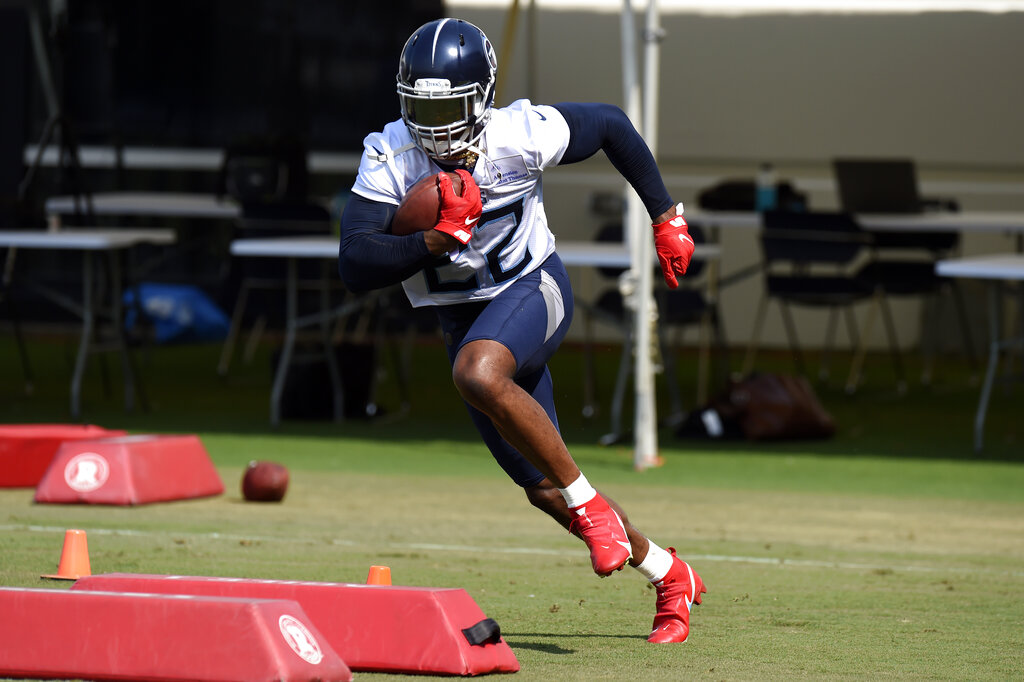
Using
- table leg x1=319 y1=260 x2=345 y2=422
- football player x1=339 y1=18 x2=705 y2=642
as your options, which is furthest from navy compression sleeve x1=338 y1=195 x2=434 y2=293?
table leg x1=319 y1=260 x2=345 y2=422

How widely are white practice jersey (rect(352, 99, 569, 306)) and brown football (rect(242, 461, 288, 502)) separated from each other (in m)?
2.88

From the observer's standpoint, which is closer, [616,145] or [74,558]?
[616,145]

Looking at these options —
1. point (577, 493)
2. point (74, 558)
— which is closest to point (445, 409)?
point (74, 558)

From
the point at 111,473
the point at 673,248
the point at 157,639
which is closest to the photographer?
the point at 157,639

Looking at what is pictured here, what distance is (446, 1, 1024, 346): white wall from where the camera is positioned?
48.9 ft

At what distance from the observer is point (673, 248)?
14.7ft

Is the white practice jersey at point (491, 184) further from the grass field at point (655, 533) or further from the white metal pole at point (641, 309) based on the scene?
the white metal pole at point (641, 309)

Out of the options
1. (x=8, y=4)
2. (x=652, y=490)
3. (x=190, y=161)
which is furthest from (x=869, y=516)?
(x=8, y=4)

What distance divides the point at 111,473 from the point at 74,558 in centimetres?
201

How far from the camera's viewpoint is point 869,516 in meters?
7.21

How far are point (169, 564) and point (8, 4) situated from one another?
38.2ft

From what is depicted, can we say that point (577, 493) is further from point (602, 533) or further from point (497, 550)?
point (497, 550)

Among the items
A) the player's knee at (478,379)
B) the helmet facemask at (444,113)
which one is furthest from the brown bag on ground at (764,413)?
the player's knee at (478,379)

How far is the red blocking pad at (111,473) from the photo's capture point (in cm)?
698
